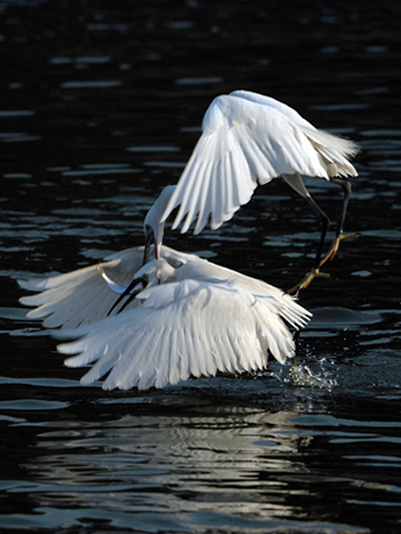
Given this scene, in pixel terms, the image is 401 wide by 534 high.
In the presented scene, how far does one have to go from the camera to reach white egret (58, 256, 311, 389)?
5926 millimetres

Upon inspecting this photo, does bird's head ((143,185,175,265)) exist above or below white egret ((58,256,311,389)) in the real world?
above

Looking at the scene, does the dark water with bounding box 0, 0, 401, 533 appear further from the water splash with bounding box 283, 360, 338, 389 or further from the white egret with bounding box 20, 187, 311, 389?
the white egret with bounding box 20, 187, 311, 389

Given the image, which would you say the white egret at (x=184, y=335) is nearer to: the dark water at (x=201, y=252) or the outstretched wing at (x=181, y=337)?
the outstretched wing at (x=181, y=337)

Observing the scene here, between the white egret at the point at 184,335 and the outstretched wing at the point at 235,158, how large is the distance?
1.89ft

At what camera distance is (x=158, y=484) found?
5.44 metres

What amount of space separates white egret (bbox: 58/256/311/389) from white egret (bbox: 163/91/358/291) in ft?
1.89

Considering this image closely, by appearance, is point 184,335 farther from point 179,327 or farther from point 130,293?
point 130,293

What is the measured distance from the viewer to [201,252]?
9.91m

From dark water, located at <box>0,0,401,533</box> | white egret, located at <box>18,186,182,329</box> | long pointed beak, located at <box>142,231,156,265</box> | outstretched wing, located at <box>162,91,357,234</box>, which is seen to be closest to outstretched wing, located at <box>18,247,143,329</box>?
white egret, located at <box>18,186,182,329</box>

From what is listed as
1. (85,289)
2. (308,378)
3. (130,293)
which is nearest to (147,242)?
(130,293)

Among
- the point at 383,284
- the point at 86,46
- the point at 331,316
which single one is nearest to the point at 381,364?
the point at 331,316

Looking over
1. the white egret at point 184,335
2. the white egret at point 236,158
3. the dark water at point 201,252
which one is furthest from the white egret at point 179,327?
the white egret at point 236,158

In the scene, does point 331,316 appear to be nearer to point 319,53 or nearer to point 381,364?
point 381,364

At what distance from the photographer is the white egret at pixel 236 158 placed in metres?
5.51
